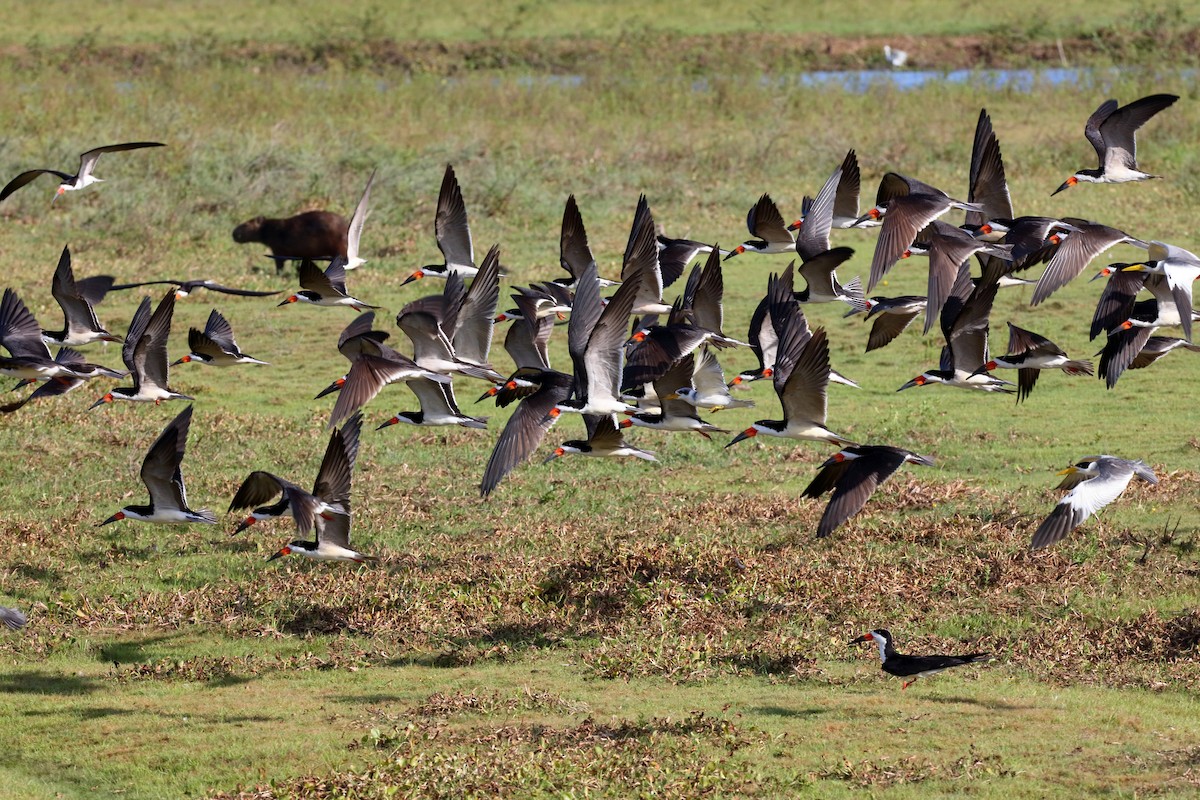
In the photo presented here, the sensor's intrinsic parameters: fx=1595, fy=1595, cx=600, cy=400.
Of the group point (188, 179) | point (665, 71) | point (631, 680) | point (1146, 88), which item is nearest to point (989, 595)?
point (631, 680)

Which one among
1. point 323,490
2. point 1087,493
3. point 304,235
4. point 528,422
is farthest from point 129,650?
point 304,235

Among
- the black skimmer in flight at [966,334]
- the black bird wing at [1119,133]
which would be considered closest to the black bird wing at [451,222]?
the black skimmer in flight at [966,334]

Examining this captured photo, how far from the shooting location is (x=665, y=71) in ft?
118

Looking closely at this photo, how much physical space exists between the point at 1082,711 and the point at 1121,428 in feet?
21.6

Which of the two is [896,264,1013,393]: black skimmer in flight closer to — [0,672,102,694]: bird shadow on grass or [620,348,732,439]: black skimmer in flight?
[620,348,732,439]: black skimmer in flight

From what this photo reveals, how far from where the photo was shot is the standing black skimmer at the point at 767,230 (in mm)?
11367

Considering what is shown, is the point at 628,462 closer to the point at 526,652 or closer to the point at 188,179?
the point at 526,652

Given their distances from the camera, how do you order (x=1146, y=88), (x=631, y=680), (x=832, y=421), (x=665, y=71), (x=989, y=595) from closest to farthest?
(x=631, y=680) < (x=989, y=595) < (x=832, y=421) < (x=1146, y=88) < (x=665, y=71)

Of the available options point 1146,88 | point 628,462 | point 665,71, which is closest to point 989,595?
point 628,462

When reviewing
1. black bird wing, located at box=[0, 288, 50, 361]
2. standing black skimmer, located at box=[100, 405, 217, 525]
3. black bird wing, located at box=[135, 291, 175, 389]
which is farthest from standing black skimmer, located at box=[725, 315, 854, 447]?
black bird wing, located at box=[0, 288, 50, 361]

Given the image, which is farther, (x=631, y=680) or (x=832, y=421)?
(x=832, y=421)

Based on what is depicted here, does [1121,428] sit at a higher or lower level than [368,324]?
lower

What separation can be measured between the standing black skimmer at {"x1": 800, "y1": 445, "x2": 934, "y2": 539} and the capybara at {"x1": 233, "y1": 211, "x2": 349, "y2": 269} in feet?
44.8

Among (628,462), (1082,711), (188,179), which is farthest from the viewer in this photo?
(188,179)
